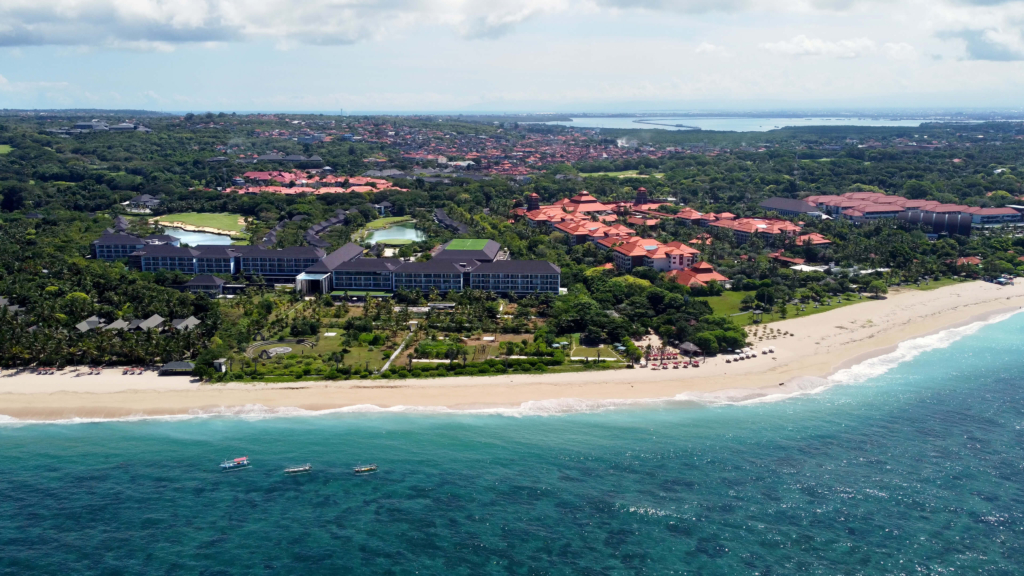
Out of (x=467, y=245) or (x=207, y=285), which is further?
(x=467, y=245)

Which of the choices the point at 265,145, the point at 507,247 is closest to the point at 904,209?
the point at 507,247

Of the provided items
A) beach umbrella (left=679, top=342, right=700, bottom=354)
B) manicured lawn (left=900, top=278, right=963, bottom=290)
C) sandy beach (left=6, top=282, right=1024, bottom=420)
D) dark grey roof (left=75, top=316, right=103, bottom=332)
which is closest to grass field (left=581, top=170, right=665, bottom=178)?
manicured lawn (left=900, top=278, right=963, bottom=290)

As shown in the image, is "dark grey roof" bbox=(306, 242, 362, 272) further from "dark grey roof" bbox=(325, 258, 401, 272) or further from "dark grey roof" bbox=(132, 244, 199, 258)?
"dark grey roof" bbox=(132, 244, 199, 258)

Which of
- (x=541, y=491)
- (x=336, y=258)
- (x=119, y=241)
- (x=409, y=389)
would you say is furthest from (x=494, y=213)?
(x=541, y=491)

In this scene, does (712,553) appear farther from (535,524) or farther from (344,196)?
(344,196)

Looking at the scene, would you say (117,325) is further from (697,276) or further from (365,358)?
(697,276)

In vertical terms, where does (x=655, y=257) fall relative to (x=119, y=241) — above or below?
below
